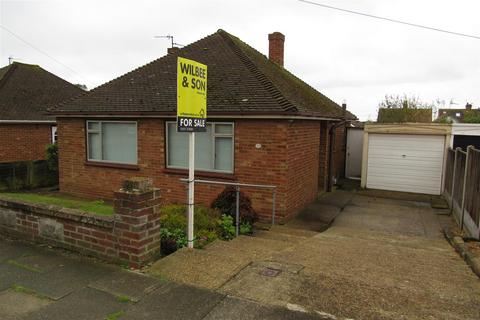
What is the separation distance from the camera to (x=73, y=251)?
4703mm

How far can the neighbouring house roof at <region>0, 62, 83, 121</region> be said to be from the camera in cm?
1708

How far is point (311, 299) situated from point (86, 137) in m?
9.77

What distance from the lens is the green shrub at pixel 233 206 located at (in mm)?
7770

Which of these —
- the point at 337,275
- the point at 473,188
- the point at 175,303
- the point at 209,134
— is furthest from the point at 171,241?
the point at 473,188

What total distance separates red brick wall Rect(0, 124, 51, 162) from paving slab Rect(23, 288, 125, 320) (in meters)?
15.5

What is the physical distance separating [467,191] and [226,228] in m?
5.49

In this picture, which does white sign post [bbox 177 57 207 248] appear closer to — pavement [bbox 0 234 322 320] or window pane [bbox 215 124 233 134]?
pavement [bbox 0 234 322 320]

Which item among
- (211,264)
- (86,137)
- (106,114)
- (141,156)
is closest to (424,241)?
(211,264)

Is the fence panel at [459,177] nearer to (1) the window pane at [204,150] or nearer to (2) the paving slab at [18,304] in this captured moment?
(1) the window pane at [204,150]

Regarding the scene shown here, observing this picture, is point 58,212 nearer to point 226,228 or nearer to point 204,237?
point 204,237

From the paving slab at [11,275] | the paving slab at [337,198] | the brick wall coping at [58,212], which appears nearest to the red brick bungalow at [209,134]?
the paving slab at [337,198]

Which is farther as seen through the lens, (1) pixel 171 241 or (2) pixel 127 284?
(1) pixel 171 241

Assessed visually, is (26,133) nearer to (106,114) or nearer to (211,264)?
(106,114)

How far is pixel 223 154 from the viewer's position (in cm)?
928
